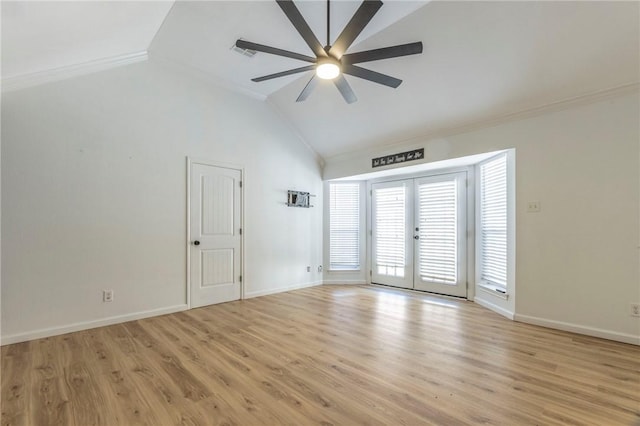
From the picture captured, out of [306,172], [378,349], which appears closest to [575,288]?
[378,349]

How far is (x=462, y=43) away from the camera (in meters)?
3.06

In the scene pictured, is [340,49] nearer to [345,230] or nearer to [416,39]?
[416,39]

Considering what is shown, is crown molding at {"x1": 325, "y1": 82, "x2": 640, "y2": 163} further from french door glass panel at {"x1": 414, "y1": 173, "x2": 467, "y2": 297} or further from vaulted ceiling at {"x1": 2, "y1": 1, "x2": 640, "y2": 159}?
french door glass panel at {"x1": 414, "y1": 173, "x2": 467, "y2": 297}

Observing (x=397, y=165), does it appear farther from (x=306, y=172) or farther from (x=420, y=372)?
(x=420, y=372)

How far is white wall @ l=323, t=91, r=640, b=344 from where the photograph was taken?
295cm

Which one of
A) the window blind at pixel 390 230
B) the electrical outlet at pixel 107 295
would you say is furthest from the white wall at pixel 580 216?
the electrical outlet at pixel 107 295

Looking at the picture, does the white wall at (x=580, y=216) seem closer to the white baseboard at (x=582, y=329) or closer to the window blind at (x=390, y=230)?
the white baseboard at (x=582, y=329)

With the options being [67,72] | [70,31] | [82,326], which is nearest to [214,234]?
[82,326]

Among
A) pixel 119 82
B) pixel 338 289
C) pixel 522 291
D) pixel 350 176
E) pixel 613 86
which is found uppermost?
pixel 119 82

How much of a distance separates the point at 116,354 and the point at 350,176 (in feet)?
14.5

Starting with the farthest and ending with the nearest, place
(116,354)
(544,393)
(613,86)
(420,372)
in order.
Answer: (613,86) → (116,354) → (420,372) → (544,393)

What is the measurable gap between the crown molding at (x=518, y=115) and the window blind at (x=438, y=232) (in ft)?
2.96

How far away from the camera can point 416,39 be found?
124 inches

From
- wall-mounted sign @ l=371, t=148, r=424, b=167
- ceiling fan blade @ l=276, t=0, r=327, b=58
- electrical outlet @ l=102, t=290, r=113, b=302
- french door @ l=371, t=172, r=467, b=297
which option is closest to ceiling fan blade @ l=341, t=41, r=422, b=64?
ceiling fan blade @ l=276, t=0, r=327, b=58
